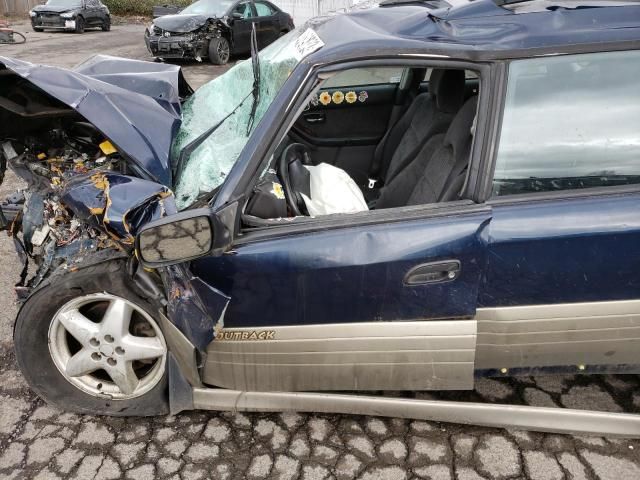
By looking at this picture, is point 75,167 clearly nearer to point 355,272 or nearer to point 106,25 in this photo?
point 355,272

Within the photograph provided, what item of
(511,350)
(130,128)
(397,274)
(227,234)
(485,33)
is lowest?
(511,350)

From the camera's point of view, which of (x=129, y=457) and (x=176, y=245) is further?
(x=129, y=457)

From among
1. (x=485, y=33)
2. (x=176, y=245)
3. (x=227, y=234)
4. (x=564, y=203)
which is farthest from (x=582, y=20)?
(x=176, y=245)

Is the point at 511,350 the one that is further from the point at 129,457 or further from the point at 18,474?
the point at 18,474

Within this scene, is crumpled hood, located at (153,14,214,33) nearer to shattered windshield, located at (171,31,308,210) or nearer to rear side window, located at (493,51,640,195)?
shattered windshield, located at (171,31,308,210)

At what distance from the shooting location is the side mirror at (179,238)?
6.04 ft

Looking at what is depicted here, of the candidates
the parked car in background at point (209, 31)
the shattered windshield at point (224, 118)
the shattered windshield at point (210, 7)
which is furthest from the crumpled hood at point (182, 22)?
the shattered windshield at point (224, 118)

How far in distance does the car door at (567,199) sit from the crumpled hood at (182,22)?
10.4 m

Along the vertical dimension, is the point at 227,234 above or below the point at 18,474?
above

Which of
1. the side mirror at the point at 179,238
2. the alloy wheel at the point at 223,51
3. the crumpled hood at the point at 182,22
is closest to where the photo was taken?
the side mirror at the point at 179,238

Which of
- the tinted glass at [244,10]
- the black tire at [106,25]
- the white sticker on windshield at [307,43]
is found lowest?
the black tire at [106,25]

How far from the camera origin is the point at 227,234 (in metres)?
1.94

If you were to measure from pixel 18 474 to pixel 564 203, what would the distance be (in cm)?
237

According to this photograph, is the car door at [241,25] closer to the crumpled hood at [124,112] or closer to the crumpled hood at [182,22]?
the crumpled hood at [182,22]
